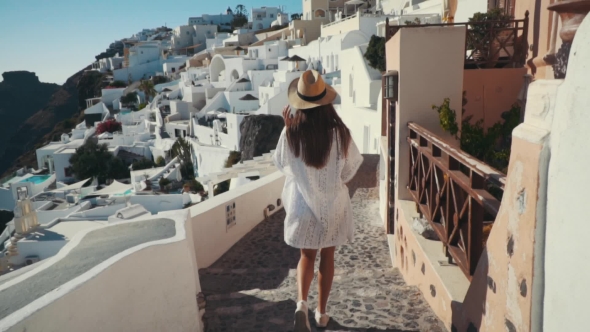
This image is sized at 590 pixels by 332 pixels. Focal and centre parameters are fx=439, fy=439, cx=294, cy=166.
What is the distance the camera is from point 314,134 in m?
2.81

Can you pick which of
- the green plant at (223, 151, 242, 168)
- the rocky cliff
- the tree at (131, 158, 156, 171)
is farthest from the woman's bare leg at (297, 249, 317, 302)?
the tree at (131, 158, 156, 171)

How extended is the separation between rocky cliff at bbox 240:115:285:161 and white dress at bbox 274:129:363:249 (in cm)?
2331

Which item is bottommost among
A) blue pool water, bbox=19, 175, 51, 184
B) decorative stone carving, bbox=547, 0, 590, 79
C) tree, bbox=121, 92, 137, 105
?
blue pool water, bbox=19, 175, 51, 184

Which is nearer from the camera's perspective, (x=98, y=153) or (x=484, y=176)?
(x=484, y=176)

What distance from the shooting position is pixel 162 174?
29141 mm

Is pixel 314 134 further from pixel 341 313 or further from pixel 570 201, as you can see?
pixel 570 201

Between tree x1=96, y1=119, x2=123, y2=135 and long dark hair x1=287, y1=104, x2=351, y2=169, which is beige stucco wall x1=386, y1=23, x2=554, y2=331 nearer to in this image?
long dark hair x1=287, y1=104, x2=351, y2=169

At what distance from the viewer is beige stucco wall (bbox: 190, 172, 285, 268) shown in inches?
202

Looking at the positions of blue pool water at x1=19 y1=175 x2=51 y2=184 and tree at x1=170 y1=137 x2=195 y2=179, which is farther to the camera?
blue pool water at x1=19 y1=175 x2=51 y2=184

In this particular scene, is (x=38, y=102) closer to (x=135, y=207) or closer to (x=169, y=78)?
(x=169, y=78)

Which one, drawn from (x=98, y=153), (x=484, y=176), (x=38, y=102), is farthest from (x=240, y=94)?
(x=38, y=102)

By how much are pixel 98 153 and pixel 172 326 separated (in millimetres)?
37313

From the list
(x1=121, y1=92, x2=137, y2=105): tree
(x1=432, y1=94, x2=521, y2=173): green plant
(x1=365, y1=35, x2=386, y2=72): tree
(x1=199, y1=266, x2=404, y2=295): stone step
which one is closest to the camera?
(x1=199, y1=266, x2=404, y2=295): stone step

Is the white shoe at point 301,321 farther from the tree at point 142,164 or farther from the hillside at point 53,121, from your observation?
the hillside at point 53,121
